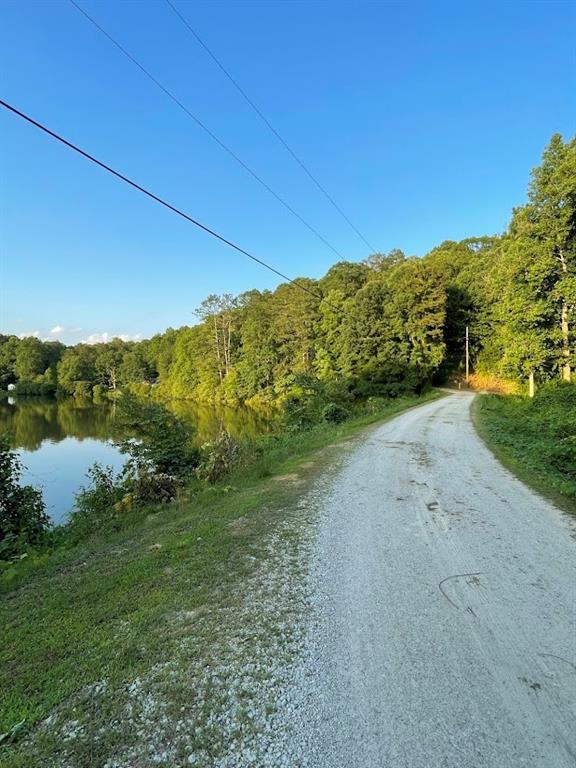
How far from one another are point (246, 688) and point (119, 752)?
730mm

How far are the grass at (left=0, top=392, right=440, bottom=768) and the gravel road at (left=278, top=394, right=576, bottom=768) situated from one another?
0.41 metres

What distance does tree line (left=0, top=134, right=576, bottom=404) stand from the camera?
678 inches

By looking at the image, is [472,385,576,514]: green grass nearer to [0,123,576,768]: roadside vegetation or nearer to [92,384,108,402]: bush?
[0,123,576,768]: roadside vegetation

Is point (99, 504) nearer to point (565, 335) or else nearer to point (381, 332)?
point (565, 335)

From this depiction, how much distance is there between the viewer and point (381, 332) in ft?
96.8

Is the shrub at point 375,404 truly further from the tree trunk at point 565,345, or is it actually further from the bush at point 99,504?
the bush at point 99,504

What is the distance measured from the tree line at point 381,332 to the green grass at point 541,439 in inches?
127

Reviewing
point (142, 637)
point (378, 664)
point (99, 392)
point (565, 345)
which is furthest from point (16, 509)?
point (99, 392)

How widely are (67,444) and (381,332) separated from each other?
2298 centimetres

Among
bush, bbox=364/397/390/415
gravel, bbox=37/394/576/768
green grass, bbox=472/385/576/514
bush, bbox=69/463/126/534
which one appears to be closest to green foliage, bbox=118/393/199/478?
bush, bbox=69/463/126/534

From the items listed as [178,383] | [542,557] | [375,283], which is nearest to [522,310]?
[375,283]

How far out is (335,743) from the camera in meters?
1.99

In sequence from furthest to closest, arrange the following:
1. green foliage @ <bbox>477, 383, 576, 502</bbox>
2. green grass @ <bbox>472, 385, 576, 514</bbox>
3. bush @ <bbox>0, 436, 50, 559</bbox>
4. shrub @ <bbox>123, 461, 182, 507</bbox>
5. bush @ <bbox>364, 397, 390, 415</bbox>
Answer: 1. bush @ <bbox>364, 397, 390, 415</bbox>
2. shrub @ <bbox>123, 461, 182, 507</bbox>
3. bush @ <bbox>0, 436, 50, 559</bbox>
4. green foliage @ <bbox>477, 383, 576, 502</bbox>
5. green grass @ <bbox>472, 385, 576, 514</bbox>

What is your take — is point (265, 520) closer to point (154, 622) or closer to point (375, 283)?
point (154, 622)
